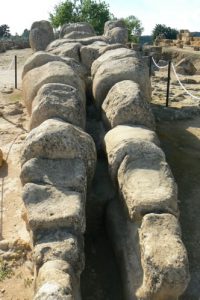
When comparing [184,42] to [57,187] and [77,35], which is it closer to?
[77,35]

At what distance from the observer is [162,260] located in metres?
3.71

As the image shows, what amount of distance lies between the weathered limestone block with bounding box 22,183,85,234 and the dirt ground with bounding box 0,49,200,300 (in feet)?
2.49

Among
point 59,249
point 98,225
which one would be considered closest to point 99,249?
point 98,225

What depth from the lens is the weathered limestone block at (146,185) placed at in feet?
14.3

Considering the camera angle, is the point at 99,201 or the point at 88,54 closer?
the point at 99,201

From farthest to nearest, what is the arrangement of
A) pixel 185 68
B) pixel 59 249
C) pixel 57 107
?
pixel 185 68, pixel 57 107, pixel 59 249

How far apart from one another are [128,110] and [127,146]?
124 cm

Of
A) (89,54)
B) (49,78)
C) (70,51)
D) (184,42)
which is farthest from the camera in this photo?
(184,42)

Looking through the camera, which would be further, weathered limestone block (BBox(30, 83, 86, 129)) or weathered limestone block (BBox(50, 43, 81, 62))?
weathered limestone block (BBox(50, 43, 81, 62))

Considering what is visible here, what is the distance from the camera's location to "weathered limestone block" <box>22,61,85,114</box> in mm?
7465

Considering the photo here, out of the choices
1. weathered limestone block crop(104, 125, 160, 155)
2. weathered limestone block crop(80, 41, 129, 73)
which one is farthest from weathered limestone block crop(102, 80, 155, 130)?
weathered limestone block crop(80, 41, 129, 73)

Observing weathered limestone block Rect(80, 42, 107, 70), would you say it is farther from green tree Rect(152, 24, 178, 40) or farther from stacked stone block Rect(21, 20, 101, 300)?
green tree Rect(152, 24, 178, 40)

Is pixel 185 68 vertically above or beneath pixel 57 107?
beneath

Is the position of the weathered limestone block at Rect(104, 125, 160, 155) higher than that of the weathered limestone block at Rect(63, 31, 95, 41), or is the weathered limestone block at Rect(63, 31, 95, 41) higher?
the weathered limestone block at Rect(63, 31, 95, 41)
